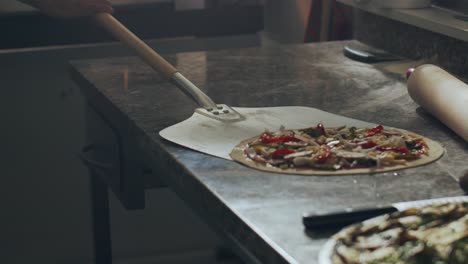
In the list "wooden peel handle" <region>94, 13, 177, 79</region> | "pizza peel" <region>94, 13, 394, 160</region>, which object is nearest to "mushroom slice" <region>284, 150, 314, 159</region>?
"pizza peel" <region>94, 13, 394, 160</region>

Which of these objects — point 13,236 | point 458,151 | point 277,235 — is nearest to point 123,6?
point 13,236

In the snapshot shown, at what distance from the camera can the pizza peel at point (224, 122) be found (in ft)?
5.08

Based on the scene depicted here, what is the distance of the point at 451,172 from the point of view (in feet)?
4.52

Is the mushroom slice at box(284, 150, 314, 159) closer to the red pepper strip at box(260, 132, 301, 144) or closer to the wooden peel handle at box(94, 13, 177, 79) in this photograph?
the red pepper strip at box(260, 132, 301, 144)

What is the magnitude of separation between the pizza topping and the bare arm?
645mm

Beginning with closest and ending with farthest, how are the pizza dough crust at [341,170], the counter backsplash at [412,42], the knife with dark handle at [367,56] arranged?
the pizza dough crust at [341,170], the counter backsplash at [412,42], the knife with dark handle at [367,56]

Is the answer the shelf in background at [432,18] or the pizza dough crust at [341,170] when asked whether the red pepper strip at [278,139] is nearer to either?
the pizza dough crust at [341,170]

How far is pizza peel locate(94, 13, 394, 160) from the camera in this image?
1.55m

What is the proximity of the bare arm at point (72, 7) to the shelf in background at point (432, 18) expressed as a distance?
25.2 inches

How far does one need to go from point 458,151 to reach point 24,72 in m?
1.53

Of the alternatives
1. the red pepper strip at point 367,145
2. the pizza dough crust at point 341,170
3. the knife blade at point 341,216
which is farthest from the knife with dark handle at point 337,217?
the red pepper strip at point 367,145

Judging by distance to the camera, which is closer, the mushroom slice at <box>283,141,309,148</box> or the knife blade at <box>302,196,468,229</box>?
the knife blade at <box>302,196,468,229</box>

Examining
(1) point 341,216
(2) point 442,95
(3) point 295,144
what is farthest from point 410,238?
(2) point 442,95

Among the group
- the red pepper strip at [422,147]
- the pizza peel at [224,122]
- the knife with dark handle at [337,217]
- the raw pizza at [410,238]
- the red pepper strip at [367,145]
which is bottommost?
the pizza peel at [224,122]
